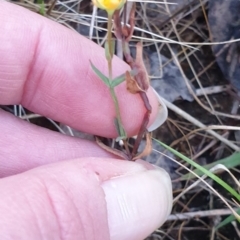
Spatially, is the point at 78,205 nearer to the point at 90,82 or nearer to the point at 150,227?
the point at 150,227

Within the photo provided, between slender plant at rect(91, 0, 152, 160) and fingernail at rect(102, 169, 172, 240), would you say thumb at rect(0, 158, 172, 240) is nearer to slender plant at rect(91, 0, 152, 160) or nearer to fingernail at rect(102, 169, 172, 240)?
fingernail at rect(102, 169, 172, 240)

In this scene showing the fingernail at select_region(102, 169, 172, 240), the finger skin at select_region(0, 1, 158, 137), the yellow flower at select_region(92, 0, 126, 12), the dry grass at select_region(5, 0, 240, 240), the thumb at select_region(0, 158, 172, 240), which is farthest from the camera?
the dry grass at select_region(5, 0, 240, 240)

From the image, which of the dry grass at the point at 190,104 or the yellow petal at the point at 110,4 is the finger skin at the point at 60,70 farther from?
the yellow petal at the point at 110,4

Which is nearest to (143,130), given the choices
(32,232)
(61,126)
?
(32,232)

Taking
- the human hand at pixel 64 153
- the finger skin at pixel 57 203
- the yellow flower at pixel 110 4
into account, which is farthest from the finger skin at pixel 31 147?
the yellow flower at pixel 110 4

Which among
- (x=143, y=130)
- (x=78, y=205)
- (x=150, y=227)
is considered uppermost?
(x=143, y=130)

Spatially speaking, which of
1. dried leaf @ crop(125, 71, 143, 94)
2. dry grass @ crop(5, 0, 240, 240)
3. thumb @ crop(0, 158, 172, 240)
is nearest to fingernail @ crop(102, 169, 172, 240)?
thumb @ crop(0, 158, 172, 240)

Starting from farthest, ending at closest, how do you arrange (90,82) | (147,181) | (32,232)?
1. (90,82)
2. (147,181)
3. (32,232)
